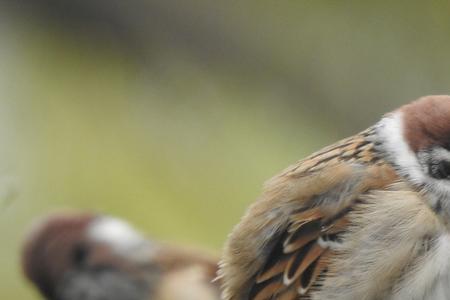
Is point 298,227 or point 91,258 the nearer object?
point 298,227

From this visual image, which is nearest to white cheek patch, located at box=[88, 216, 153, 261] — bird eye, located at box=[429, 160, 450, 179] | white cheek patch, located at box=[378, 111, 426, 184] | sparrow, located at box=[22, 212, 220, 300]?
sparrow, located at box=[22, 212, 220, 300]

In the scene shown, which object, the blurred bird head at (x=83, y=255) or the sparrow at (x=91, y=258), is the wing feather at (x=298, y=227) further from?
the blurred bird head at (x=83, y=255)

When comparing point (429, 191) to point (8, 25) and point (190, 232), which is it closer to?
point (8, 25)

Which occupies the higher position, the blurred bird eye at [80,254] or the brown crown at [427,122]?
the blurred bird eye at [80,254]

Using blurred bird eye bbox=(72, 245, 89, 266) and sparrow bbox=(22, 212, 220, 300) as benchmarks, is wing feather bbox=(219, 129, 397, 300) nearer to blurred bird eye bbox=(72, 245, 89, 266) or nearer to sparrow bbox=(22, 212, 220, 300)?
sparrow bbox=(22, 212, 220, 300)

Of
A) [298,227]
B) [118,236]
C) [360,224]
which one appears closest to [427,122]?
[360,224]

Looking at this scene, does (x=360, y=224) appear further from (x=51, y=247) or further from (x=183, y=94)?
(x=51, y=247)

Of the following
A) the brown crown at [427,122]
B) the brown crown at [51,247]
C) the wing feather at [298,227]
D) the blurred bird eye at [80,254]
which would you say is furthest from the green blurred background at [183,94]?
the brown crown at [427,122]
